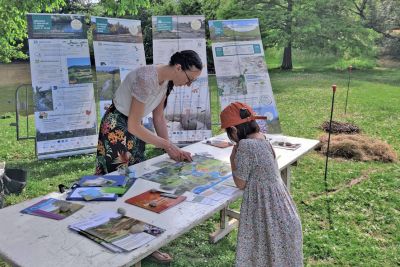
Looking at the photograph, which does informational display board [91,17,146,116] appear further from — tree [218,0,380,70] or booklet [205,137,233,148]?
tree [218,0,380,70]

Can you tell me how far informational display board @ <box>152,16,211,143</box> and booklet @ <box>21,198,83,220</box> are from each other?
11.5 ft

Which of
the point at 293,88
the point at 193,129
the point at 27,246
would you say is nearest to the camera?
the point at 27,246

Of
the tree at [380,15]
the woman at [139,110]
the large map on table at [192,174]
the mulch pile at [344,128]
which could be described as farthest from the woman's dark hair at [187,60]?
the tree at [380,15]

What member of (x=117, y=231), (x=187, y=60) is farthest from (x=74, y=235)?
(x=187, y=60)

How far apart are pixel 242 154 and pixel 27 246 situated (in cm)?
111

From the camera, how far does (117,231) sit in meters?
1.79

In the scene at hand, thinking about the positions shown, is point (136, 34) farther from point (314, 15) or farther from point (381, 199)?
point (314, 15)

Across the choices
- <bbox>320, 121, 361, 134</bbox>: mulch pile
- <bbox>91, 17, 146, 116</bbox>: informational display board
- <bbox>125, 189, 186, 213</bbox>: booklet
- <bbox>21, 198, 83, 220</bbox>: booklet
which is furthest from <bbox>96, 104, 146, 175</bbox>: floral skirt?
<bbox>320, 121, 361, 134</bbox>: mulch pile

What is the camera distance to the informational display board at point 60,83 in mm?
4996

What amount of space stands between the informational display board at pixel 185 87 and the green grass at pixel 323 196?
61 cm

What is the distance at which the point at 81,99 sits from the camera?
5375 millimetres

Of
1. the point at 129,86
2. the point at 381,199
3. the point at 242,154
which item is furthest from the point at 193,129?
the point at 242,154

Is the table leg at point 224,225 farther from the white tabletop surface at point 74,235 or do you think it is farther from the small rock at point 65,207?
the small rock at point 65,207

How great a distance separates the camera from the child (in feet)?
6.75
